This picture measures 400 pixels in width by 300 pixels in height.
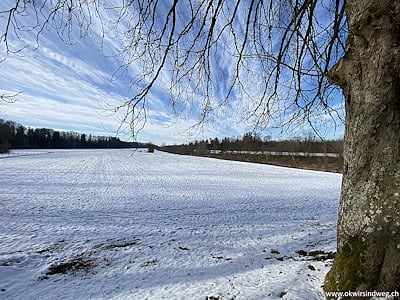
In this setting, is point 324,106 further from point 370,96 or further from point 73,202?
point 73,202

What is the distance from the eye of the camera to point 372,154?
5.25 feet

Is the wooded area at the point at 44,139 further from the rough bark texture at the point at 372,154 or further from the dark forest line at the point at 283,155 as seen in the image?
the rough bark texture at the point at 372,154

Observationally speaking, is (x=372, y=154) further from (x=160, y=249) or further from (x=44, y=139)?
(x=44, y=139)

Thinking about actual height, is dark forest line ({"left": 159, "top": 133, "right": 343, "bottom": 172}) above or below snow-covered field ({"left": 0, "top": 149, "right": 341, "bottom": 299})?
above

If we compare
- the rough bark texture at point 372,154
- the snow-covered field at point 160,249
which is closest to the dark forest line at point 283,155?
the snow-covered field at point 160,249

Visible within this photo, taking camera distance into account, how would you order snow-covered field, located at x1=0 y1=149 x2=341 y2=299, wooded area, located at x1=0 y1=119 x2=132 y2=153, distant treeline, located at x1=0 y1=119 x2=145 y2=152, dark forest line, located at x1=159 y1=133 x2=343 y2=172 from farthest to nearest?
wooded area, located at x1=0 y1=119 x2=132 y2=153 < distant treeline, located at x1=0 y1=119 x2=145 y2=152 < dark forest line, located at x1=159 y1=133 x2=343 y2=172 < snow-covered field, located at x1=0 y1=149 x2=341 y2=299

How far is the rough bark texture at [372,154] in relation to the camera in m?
1.49

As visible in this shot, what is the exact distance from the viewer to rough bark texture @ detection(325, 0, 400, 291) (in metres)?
1.49

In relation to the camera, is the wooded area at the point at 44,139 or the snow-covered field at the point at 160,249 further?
the wooded area at the point at 44,139

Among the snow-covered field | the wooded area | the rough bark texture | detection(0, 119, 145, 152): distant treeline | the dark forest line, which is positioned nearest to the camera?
the rough bark texture

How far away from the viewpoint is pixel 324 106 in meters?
3.52

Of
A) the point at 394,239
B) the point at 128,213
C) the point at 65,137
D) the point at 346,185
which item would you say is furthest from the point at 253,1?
the point at 65,137

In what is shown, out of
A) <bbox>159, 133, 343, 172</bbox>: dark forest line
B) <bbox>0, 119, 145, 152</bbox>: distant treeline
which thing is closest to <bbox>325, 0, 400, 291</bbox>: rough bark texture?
<bbox>159, 133, 343, 172</bbox>: dark forest line

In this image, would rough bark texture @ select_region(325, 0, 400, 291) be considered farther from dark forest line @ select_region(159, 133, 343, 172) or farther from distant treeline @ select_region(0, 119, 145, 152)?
distant treeline @ select_region(0, 119, 145, 152)
